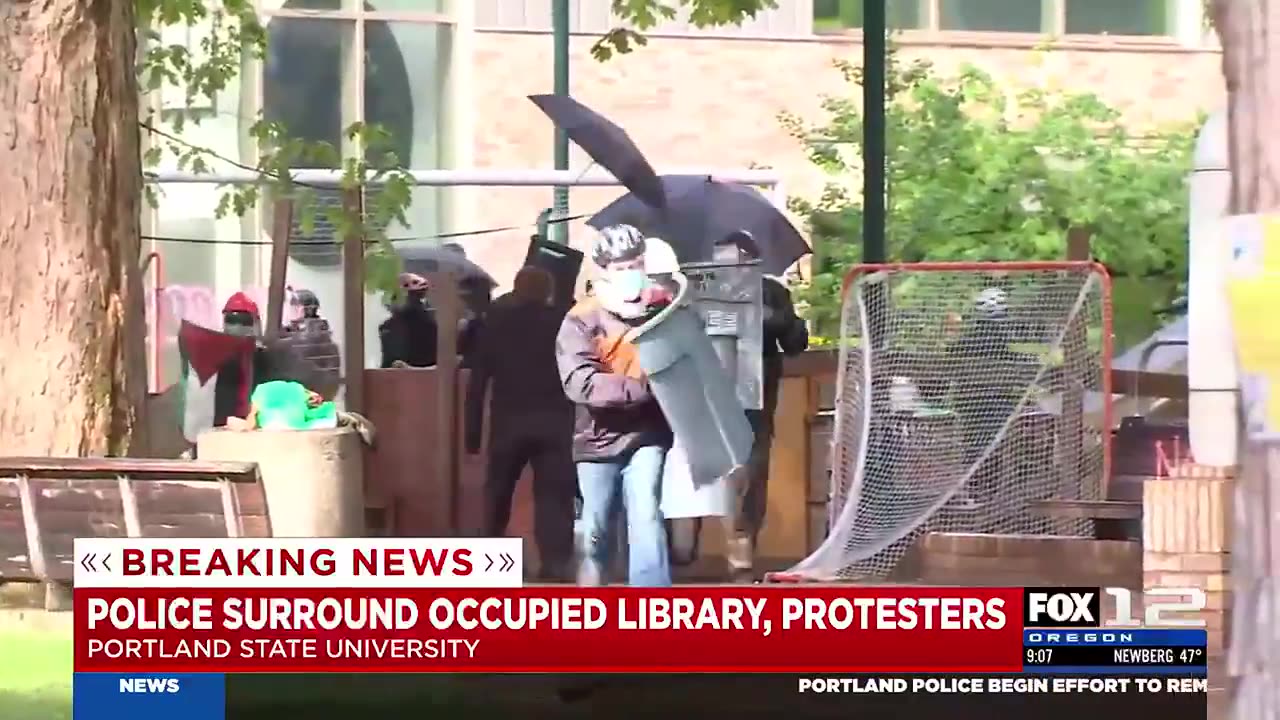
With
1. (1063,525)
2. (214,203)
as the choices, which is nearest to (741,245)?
(1063,525)

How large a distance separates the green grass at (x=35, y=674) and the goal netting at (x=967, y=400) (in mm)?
1864

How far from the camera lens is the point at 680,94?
4852 millimetres

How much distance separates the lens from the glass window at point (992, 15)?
477 cm

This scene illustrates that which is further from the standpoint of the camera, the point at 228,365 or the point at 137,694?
the point at 228,365

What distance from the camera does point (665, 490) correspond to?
503 centimetres

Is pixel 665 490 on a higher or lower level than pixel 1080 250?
lower

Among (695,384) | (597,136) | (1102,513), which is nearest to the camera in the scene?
(1102,513)

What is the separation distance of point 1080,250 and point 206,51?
231cm

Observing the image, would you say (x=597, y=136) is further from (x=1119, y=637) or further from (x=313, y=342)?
(x=1119, y=637)

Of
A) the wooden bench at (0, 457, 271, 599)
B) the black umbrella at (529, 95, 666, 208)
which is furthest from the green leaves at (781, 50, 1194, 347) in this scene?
the wooden bench at (0, 457, 271, 599)

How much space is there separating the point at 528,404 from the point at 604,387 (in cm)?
24

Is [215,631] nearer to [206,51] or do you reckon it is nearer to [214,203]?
[214,203]

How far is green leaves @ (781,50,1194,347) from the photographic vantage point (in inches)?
188

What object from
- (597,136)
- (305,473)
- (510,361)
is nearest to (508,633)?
(305,473)
